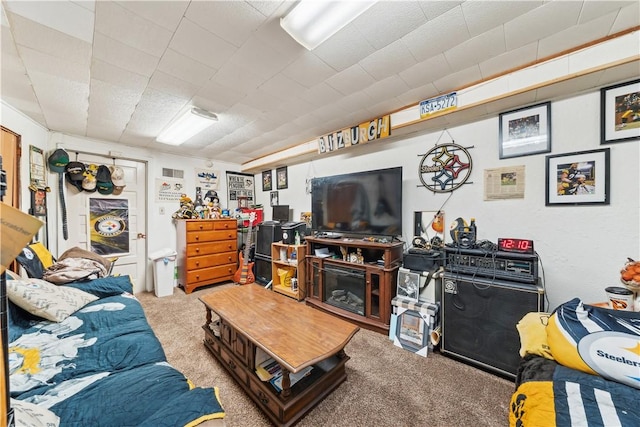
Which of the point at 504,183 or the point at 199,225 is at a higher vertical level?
the point at 504,183

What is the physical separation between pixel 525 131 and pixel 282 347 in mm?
2552

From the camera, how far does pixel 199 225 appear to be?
3.71 metres

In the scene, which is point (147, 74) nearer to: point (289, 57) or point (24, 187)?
point (289, 57)

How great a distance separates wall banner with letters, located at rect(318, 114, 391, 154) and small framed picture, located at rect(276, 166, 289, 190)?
1177mm

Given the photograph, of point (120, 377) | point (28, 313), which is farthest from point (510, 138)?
point (28, 313)

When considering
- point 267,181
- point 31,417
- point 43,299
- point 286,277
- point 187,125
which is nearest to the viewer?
point 31,417

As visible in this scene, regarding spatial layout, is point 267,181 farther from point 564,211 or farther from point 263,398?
point 564,211

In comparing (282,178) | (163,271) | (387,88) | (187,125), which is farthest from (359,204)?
(163,271)

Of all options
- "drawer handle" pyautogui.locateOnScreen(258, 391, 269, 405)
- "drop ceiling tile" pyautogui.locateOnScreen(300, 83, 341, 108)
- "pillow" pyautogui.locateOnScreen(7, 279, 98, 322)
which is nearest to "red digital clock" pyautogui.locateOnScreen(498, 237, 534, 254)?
"drop ceiling tile" pyautogui.locateOnScreen(300, 83, 341, 108)

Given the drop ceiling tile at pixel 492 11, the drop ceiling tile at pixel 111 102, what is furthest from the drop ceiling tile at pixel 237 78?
the drop ceiling tile at pixel 492 11

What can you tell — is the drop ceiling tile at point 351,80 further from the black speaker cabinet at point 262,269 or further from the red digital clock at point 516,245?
the black speaker cabinet at point 262,269

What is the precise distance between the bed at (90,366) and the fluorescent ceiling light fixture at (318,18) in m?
1.82

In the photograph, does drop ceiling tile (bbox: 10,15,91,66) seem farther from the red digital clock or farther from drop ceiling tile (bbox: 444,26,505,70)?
the red digital clock

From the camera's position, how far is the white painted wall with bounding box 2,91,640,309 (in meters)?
1.62
